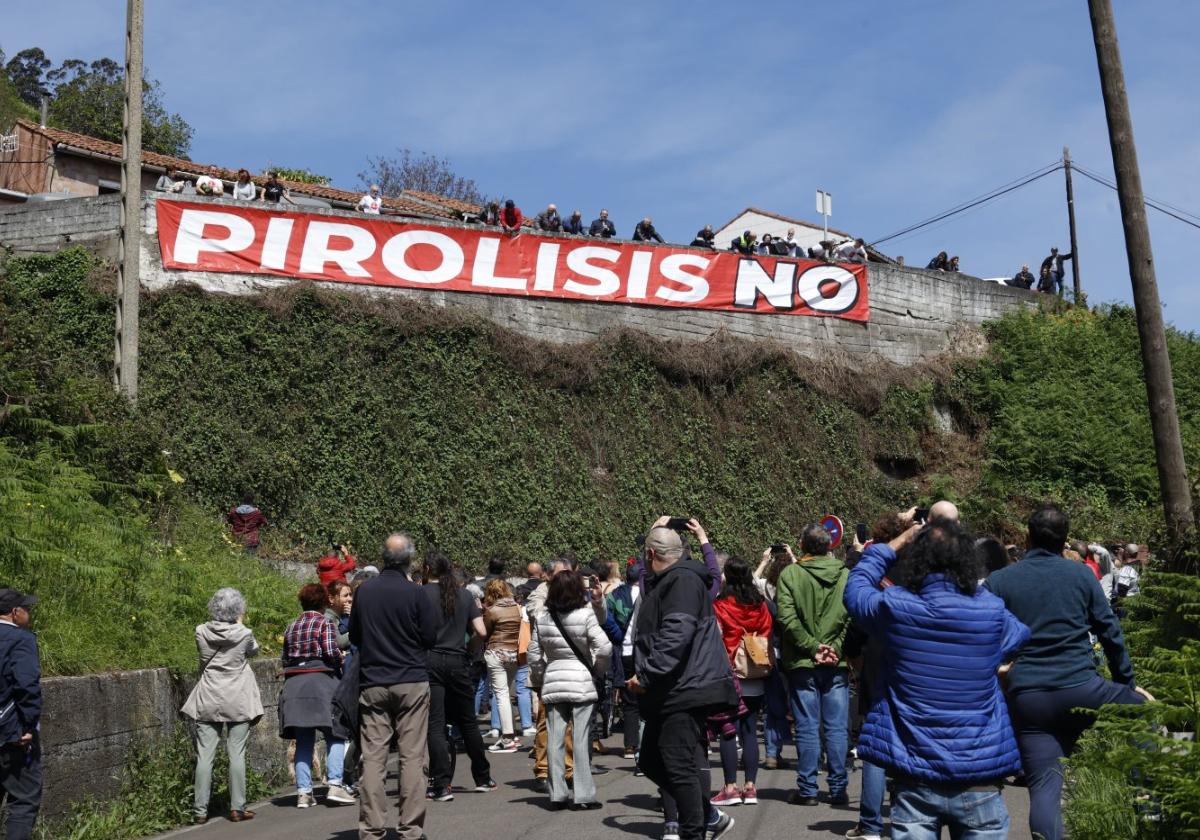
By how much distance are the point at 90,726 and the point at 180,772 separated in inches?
39.2

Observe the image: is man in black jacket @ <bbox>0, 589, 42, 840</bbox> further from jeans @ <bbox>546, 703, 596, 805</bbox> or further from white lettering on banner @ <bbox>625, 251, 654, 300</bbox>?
white lettering on banner @ <bbox>625, 251, 654, 300</bbox>

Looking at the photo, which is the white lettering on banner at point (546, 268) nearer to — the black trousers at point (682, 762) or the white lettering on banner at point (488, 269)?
the white lettering on banner at point (488, 269)

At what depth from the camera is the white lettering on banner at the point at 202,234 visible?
20.1 metres

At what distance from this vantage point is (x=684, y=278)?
24.4 meters

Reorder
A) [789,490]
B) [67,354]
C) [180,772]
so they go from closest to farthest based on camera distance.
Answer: [180,772] < [67,354] < [789,490]

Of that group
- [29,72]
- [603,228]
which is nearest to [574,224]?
[603,228]

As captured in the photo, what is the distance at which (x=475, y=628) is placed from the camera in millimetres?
9930

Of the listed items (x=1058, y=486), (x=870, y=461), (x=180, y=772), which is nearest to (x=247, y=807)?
(x=180, y=772)

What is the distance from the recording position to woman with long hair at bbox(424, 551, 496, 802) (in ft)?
30.6

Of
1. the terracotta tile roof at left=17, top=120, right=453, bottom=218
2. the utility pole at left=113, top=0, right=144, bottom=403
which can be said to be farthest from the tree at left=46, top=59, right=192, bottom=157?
the utility pole at left=113, top=0, right=144, bottom=403

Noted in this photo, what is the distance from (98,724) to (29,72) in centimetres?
7910

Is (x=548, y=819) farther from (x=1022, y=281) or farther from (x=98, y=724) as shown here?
(x=1022, y=281)

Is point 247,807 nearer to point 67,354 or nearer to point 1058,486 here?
point 67,354

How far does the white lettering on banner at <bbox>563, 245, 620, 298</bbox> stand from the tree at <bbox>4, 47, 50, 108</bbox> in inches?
2405
